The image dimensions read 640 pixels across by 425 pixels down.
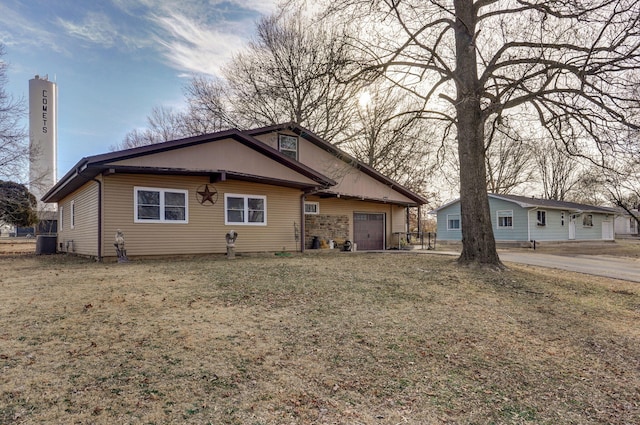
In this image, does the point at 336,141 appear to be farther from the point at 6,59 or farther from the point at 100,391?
the point at 100,391

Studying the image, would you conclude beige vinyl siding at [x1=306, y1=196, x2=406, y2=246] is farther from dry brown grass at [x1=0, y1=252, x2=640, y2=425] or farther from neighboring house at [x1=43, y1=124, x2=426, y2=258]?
dry brown grass at [x1=0, y1=252, x2=640, y2=425]

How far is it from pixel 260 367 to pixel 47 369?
1.81 meters

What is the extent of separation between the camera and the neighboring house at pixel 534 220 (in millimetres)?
23406

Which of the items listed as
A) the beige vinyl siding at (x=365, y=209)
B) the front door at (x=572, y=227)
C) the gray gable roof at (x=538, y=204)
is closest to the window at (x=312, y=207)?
the beige vinyl siding at (x=365, y=209)

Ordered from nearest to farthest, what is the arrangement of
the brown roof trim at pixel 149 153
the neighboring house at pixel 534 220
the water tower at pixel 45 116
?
the brown roof trim at pixel 149 153, the neighboring house at pixel 534 220, the water tower at pixel 45 116

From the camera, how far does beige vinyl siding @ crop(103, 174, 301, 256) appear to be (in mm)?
10461

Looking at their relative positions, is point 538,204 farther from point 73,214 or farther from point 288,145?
point 73,214

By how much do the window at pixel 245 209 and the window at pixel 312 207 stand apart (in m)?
3.18

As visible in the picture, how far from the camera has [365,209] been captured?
59.5 ft

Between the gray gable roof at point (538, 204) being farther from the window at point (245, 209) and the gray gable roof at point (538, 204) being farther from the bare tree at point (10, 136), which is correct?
the bare tree at point (10, 136)

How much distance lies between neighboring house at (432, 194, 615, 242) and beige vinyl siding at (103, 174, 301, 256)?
1292cm

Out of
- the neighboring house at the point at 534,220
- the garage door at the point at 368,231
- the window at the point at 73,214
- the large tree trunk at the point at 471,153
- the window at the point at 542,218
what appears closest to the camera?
the large tree trunk at the point at 471,153

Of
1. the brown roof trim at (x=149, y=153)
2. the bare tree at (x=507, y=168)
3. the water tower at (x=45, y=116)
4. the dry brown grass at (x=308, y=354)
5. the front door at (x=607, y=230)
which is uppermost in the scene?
the water tower at (x=45, y=116)

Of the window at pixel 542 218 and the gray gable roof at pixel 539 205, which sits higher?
the gray gable roof at pixel 539 205
